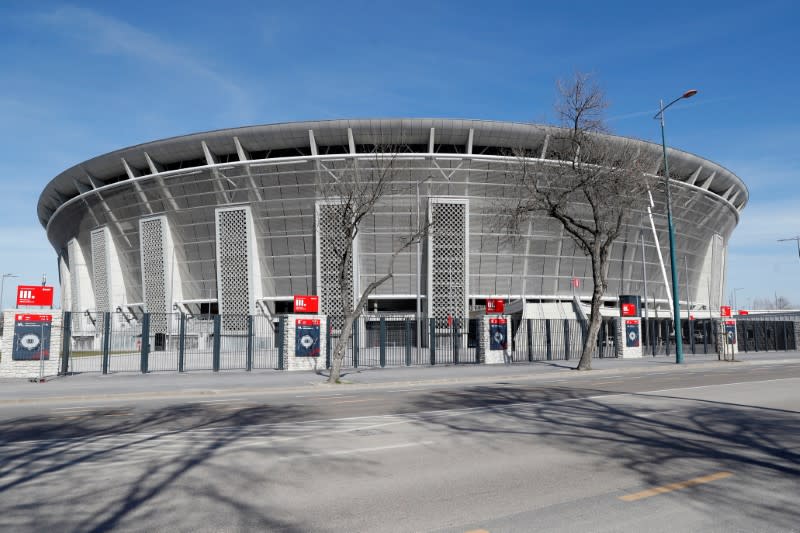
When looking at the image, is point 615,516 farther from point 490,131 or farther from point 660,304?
point 660,304

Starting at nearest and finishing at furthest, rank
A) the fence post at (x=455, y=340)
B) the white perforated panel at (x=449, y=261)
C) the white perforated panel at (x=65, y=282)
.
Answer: the fence post at (x=455, y=340) → the white perforated panel at (x=449, y=261) → the white perforated panel at (x=65, y=282)

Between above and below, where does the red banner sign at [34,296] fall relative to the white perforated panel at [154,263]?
below

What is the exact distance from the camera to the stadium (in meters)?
43.3

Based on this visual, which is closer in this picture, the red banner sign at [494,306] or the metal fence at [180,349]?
the metal fence at [180,349]

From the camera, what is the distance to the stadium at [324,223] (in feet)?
142

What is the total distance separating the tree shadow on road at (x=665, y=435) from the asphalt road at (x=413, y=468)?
0.03 meters

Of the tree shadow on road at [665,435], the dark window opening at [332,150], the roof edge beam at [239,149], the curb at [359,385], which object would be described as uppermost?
the dark window opening at [332,150]

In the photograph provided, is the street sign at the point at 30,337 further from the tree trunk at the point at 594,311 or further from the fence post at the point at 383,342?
the tree trunk at the point at 594,311

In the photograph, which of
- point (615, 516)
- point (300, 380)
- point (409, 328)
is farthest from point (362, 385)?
point (615, 516)

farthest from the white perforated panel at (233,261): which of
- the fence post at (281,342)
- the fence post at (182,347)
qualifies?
the fence post at (182,347)

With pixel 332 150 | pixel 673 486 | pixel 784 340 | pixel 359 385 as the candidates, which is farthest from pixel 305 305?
pixel 784 340

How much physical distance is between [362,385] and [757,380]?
42.4ft

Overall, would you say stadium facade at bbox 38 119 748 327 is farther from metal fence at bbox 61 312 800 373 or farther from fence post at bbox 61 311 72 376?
fence post at bbox 61 311 72 376

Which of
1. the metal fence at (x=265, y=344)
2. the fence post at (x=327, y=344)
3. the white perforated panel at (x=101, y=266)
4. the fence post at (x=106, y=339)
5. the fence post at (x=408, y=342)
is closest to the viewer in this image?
the fence post at (x=106, y=339)
